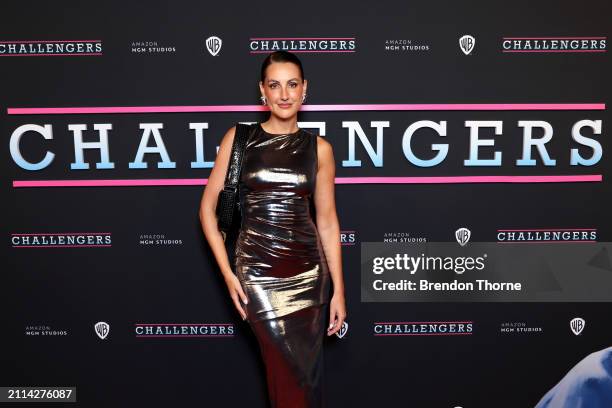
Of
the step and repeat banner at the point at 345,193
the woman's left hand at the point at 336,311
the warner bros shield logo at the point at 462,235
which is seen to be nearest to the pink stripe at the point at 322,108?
the step and repeat banner at the point at 345,193

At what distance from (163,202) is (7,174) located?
87 centimetres

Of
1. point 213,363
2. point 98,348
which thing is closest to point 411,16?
point 213,363

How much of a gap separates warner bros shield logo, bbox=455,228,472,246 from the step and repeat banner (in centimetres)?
1

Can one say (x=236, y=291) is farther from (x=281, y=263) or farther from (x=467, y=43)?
(x=467, y=43)

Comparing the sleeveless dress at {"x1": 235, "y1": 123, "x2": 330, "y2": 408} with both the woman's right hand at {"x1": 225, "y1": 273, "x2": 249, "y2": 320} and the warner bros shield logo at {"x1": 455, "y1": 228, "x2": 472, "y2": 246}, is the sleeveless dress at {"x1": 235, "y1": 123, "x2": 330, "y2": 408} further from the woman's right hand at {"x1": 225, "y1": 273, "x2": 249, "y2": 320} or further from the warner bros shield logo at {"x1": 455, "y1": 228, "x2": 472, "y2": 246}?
the warner bros shield logo at {"x1": 455, "y1": 228, "x2": 472, "y2": 246}

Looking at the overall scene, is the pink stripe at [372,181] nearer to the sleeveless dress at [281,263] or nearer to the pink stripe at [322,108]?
the pink stripe at [322,108]

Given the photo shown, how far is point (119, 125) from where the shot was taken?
2.70 m

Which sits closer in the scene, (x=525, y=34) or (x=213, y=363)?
(x=525, y=34)

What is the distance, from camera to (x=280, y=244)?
2059 mm

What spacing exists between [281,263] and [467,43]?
1599mm

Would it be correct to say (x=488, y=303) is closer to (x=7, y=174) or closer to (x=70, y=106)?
(x=70, y=106)

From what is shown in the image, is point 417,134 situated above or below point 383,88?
below

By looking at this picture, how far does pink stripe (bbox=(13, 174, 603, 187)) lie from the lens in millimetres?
2721

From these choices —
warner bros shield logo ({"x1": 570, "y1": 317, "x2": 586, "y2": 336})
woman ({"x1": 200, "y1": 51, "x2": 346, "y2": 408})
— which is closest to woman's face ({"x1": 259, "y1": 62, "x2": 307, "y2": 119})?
woman ({"x1": 200, "y1": 51, "x2": 346, "y2": 408})
